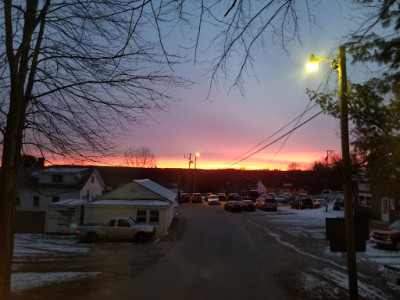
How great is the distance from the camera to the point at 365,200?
35.2 metres

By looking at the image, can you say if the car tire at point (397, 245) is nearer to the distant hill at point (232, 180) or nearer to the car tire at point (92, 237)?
the car tire at point (92, 237)

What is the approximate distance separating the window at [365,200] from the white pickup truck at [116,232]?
22542 mm

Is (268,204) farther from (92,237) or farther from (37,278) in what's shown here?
(37,278)

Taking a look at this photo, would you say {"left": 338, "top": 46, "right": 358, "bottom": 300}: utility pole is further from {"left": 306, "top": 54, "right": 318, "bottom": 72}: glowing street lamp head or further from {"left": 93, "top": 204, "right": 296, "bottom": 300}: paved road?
{"left": 93, "top": 204, "right": 296, "bottom": 300}: paved road

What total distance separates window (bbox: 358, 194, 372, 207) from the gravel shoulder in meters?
21.1

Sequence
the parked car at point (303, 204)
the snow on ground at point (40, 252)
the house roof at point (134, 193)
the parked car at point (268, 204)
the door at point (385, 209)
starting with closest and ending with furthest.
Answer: the snow on ground at point (40, 252) < the house roof at point (134, 193) < the door at point (385, 209) < the parked car at point (268, 204) < the parked car at point (303, 204)

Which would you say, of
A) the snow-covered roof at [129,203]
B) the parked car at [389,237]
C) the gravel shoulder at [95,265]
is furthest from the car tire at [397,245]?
the snow-covered roof at [129,203]

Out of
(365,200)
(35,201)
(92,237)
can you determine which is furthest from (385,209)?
(35,201)

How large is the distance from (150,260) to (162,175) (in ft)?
256

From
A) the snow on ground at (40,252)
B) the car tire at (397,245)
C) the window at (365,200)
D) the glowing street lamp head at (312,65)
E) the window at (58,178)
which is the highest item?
the glowing street lamp head at (312,65)

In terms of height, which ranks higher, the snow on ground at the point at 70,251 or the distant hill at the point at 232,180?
the distant hill at the point at 232,180

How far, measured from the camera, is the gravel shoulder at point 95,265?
10781 millimetres

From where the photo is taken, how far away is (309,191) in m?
97.1

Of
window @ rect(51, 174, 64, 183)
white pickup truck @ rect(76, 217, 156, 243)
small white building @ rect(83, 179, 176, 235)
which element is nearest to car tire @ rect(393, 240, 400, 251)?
white pickup truck @ rect(76, 217, 156, 243)
